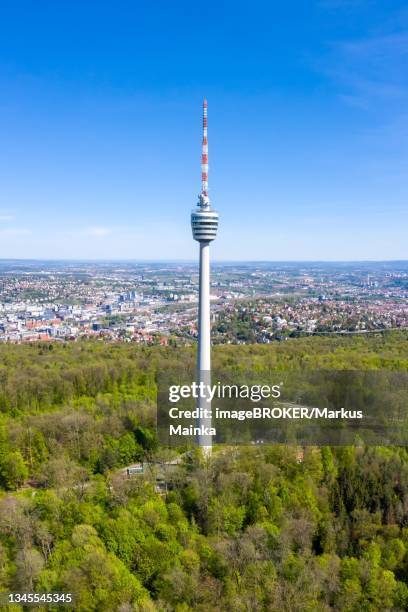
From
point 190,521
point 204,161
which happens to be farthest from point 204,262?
point 190,521

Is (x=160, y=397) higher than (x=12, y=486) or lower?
higher

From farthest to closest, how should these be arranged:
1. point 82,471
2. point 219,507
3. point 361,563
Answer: point 82,471
point 219,507
point 361,563

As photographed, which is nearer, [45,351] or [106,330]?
[45,351]

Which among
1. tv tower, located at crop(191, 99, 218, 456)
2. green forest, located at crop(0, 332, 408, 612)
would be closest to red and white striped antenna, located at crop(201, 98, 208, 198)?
tv tower, located at crop(191, 99, 218, 456)

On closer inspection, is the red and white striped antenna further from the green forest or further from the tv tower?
the green forest

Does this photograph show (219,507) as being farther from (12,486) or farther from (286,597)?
(12,486)

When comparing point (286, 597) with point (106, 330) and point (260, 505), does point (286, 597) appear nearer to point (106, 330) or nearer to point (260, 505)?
point (260, 505)

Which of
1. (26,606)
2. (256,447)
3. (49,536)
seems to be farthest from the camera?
(256,447)

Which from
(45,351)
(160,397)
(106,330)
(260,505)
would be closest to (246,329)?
(106,330)
